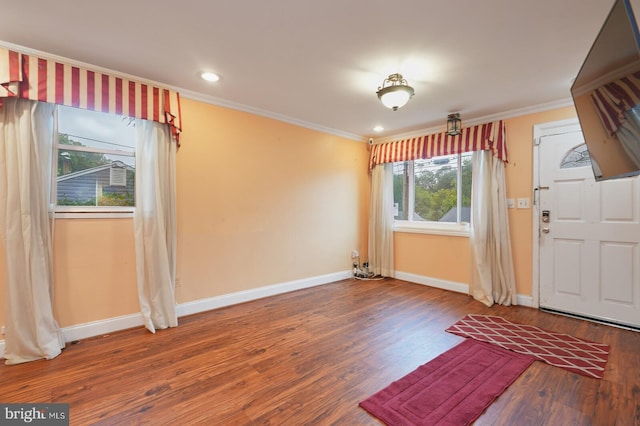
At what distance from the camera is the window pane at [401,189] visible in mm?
4965

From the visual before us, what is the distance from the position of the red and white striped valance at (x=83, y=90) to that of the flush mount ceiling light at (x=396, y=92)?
215cm

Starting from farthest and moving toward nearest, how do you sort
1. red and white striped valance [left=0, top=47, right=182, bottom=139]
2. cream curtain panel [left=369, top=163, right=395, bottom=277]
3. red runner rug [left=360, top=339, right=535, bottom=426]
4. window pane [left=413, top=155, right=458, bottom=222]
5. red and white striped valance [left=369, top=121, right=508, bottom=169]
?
cream curtain panel [left=369, top=163, right=395, bottom=277] < window pane [left=413, top=155, right=458, bottom=222] < red and white striped valance [left=369, top=121, right=508, bottom=169] < red and white striped valance [left=0, top=47, right=182, bottom=139] < red runner rug [left=360, top=339, right=535, bottom=426]

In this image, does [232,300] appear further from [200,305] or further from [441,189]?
[441,189]

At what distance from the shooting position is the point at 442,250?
4406 millimetres

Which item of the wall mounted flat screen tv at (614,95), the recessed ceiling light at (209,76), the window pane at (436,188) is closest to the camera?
the wall mounted flat screen tv at (614,95)

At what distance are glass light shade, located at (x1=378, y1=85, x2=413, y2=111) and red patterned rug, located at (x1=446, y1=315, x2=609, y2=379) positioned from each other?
2322 millimetres

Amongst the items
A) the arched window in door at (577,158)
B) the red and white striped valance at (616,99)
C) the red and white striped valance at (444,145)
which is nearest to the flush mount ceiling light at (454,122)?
the red and white striped valance at (444,145)

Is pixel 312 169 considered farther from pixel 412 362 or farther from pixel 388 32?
pixel 412 362

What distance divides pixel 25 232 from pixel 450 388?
3449 mm

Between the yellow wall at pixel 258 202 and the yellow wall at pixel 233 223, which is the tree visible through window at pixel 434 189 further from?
the yellow wall at pixel 233 223

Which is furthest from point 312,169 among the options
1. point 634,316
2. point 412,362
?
point 634,316

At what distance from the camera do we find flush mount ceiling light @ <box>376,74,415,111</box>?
2562 mm

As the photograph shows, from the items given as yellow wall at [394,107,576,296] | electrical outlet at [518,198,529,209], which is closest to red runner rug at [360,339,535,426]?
yellow wall at [394,107,576,296]

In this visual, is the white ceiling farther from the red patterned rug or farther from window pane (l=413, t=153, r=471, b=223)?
the red patterned rug
